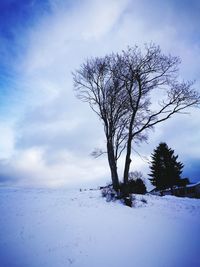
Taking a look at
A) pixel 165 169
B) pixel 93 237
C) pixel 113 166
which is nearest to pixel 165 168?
pixel 165 169

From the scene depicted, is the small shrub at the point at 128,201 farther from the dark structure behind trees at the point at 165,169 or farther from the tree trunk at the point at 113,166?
the dark structure behind trees at the point at 165,169

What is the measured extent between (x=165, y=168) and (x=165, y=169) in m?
0.28

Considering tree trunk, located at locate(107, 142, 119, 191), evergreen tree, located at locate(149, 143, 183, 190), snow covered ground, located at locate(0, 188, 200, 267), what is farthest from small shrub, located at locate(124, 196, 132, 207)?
evergreen tree, located at locate(149, 143, 183, 190)

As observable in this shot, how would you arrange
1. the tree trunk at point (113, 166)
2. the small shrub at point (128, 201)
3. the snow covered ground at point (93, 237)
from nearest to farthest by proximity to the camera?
the snow covered ground at point (93, 237) < the small shrub at point (128, 201) < the tree trunk at point (113, 166)

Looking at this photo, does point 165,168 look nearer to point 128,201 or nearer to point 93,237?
point 128,201

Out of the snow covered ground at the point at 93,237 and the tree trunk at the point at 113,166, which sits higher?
the tree trunk at the point at 113,166

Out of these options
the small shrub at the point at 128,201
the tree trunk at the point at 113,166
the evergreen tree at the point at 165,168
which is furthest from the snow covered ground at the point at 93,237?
the evergreen tree at the point at 165,168

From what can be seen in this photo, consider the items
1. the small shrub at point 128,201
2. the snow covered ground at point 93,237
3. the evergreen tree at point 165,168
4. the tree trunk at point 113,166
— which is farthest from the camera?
the evergreen tree at point 165,168

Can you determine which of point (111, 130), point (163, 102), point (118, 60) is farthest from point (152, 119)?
point (118, 60)

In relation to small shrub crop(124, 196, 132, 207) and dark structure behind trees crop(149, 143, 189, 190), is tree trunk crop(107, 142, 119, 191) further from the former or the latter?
dark structure behind trees crop(149, 143, 189, 190)

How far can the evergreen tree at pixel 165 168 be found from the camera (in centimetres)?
4162

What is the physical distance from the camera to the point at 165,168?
42.4m

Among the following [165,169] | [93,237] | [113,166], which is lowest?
[93,237]

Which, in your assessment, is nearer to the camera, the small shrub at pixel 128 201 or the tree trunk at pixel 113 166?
the small shrub at pixel 128 201
